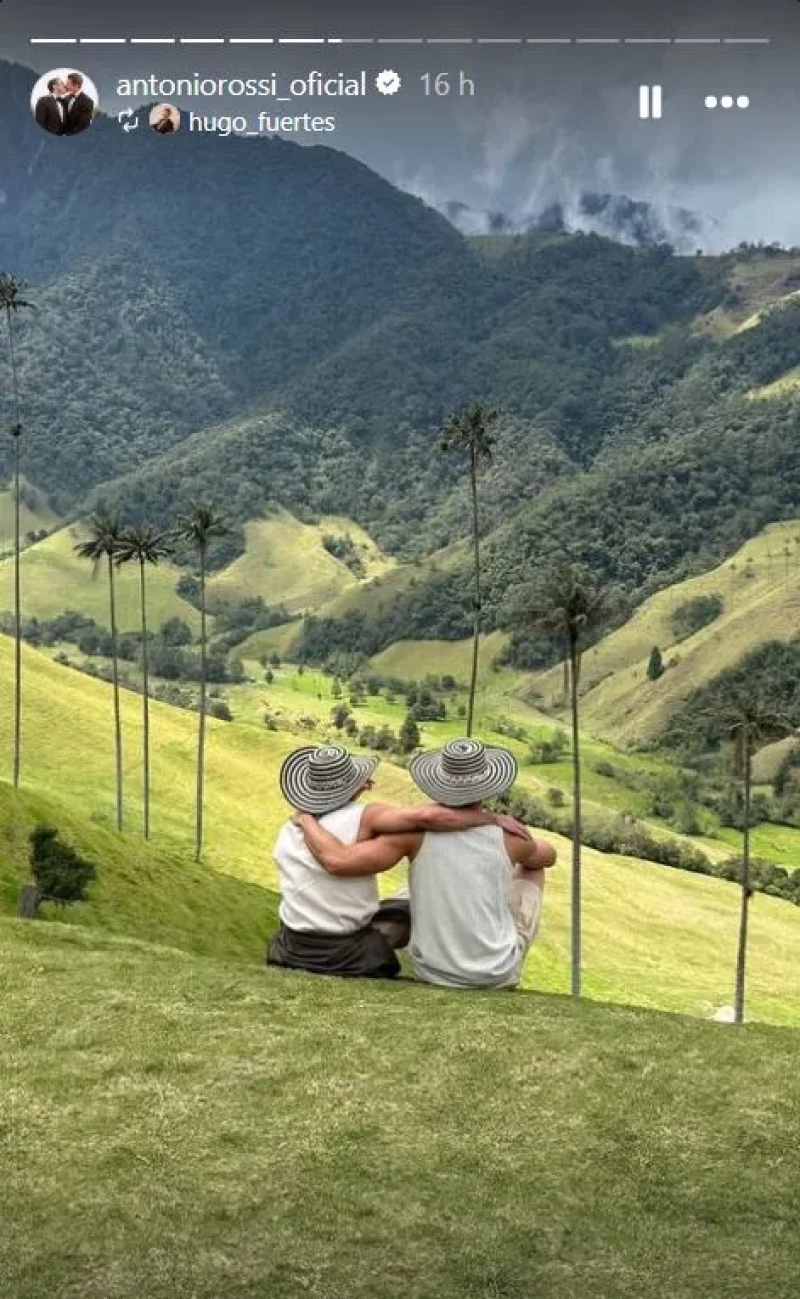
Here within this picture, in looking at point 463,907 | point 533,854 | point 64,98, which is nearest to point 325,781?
point 463,907

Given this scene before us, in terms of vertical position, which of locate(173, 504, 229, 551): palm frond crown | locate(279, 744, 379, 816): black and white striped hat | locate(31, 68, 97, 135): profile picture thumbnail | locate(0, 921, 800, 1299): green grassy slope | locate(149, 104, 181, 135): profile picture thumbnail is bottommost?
locate(0, 921, 800, 1299): green grassy slope

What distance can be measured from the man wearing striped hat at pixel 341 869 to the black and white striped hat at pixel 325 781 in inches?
0.5

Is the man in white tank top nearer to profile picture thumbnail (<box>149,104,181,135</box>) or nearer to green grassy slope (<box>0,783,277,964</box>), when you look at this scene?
profile picture thumbnail (<box>149,104,181,135</box>)

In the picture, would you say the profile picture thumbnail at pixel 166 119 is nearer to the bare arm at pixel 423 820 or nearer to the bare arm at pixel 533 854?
the bare arm at pixel 423 820

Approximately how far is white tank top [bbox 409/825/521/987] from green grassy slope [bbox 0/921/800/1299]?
81 centimetres

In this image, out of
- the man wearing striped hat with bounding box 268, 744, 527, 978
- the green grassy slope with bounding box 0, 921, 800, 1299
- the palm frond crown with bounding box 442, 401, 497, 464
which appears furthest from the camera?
the palm frond crown with bounding box 442, 401, 497, 464

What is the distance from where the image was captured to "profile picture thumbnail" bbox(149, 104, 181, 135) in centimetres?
1243

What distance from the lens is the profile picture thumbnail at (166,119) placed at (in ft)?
40.8

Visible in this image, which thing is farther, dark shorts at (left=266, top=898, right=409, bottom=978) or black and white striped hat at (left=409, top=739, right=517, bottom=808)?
dark shorts at (left=266, top=898, right=409, bottom=978)

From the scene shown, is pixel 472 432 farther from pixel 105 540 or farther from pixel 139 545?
pixel 105 540

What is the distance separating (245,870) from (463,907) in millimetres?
63371

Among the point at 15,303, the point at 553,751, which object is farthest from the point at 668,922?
the point at 553,751

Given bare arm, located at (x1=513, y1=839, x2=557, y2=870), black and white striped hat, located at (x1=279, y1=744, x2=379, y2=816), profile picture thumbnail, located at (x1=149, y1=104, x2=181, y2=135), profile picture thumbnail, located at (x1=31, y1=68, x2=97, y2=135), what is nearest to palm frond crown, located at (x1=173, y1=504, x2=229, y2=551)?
black and white striped hat, located at (x1=279, y1=744, x2=379, y2=816)

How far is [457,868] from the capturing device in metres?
15.1
